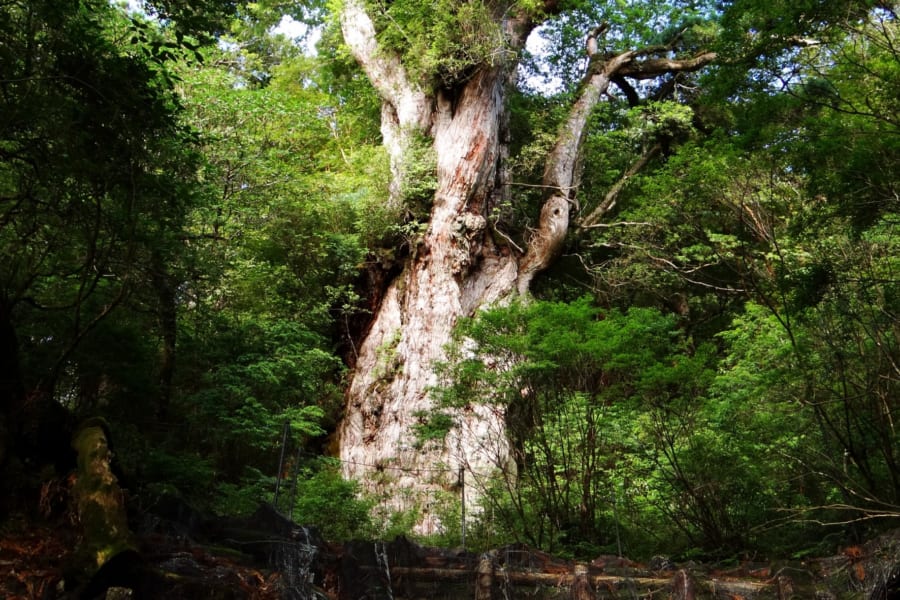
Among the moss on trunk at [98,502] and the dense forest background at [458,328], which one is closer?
the moss on trunk at [98,502]

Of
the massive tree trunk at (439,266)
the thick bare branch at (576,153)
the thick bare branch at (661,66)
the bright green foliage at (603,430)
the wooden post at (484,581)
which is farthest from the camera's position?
the thick bare branch at (661,66)

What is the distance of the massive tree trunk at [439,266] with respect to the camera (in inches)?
440

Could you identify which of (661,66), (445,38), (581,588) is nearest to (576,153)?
(445,38)

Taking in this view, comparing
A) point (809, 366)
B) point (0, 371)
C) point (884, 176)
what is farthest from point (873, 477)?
point (0, 371)

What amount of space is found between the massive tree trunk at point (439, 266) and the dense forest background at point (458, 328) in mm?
388

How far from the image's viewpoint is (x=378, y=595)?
6258 millimetres

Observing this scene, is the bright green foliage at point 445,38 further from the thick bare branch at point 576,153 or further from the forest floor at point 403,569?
the forest floor at point 403,569

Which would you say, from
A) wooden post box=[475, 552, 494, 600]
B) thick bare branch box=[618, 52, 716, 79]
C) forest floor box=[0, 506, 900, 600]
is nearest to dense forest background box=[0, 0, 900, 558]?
forest floor box=[0, 506, 900, 600]

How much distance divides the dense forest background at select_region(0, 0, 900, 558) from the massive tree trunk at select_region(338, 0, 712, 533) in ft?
1.27

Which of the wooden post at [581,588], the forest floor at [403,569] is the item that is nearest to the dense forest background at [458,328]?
the forest floor at [403,569]

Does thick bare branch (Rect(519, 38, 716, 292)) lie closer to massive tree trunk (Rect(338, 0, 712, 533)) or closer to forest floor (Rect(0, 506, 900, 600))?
massive tree trunk (Rect(338, 0, 712, 533))

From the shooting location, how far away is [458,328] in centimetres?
998

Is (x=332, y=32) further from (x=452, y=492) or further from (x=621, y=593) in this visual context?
(x=621, y=593)

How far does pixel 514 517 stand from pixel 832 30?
6.94m
